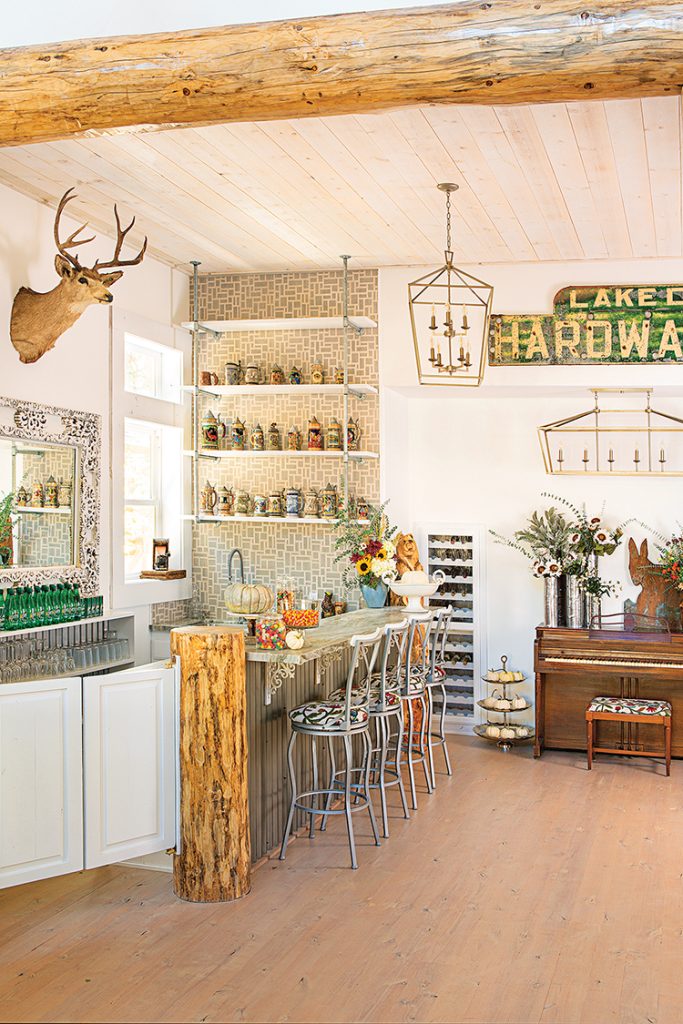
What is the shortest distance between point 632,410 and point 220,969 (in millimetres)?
4729

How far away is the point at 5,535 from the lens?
4938 mm

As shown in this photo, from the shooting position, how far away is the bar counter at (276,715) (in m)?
4.54

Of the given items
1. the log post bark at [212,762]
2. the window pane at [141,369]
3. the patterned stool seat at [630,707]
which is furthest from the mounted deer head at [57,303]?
the patterned stool seat at [630,707]

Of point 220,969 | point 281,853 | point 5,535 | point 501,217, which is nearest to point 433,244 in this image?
point 501,217

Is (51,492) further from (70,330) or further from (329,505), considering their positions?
(329,505)

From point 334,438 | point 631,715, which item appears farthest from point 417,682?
point 334,438

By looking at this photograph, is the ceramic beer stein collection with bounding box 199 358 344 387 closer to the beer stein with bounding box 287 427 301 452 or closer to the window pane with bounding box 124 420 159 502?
the beer stein with bounding box 287 427 301 452

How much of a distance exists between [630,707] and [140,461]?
3466 mm

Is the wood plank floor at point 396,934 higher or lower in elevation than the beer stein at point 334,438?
lower

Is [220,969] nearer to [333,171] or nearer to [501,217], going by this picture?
[333,171]

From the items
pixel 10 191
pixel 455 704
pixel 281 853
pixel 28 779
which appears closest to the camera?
pixel 28 779

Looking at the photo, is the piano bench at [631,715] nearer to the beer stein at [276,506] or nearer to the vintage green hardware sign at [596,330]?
the vintage green hardware sign at [596,330]

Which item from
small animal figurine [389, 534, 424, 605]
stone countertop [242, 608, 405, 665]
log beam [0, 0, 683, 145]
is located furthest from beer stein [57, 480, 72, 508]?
log beam [0, 0, 683, 145]

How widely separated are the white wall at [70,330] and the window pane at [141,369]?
0.80 feet
